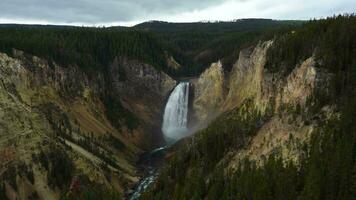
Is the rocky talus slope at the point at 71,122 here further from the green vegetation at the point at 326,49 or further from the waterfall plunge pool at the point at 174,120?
the green vegetation at the point at 326,49

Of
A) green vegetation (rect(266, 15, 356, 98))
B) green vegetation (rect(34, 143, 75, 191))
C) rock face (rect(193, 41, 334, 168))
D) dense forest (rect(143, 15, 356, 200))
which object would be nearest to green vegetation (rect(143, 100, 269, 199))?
dense forest (rect(143, 15, 356, 200))

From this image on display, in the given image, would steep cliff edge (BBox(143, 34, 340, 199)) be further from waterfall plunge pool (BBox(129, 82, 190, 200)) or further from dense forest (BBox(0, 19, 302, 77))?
dense forest (BBox(0, 19, 302, 77))

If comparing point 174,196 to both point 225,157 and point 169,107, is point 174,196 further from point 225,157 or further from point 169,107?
point 169,107

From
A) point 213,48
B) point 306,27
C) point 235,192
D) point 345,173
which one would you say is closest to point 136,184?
point 235,192

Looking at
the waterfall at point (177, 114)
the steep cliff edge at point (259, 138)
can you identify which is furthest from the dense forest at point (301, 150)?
the waterfall at point (177, 114)

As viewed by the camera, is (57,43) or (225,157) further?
(57,43)

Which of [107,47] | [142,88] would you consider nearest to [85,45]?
[107,47]

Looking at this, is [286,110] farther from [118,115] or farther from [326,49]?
[118,115]
